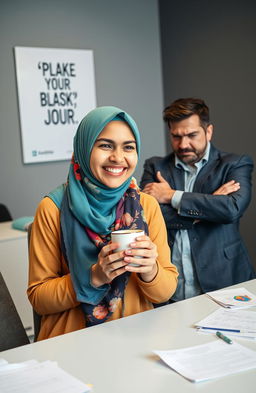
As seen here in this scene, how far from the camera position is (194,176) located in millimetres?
2541

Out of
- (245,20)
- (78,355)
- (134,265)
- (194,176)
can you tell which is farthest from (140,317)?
(245,20)

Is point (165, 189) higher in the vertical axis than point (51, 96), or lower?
lower

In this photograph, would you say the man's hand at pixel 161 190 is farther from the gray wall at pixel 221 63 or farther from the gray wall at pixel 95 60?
the gray wall at pixel 95 60

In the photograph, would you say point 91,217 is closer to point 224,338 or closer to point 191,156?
point 224,338

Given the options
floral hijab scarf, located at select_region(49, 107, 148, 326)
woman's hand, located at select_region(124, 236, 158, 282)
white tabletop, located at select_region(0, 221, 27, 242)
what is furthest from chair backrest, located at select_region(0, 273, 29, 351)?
white tabletop, located at select_region(0, 221, 27, 242)

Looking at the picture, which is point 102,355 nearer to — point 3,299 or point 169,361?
point 169,361

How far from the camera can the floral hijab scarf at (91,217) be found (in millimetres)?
1584

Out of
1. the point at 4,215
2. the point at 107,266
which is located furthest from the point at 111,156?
the point at 4,215

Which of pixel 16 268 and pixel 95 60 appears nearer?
pixel 16 268

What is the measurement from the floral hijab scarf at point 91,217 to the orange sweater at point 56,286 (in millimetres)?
40

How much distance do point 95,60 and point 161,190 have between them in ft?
8.63

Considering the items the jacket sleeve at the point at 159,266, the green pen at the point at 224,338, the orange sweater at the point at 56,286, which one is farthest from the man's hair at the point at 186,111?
the green pen at the point at 224,338

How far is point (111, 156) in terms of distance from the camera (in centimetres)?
165

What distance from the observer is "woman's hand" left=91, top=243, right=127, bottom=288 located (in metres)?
1.41
